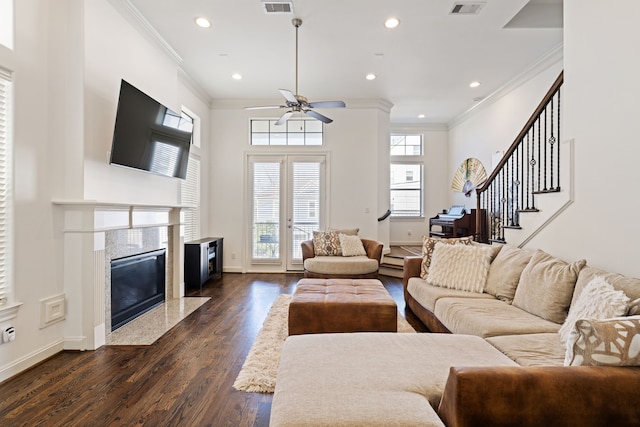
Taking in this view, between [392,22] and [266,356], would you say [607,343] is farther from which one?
[392,22]

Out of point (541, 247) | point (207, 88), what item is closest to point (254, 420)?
point (541, 247)

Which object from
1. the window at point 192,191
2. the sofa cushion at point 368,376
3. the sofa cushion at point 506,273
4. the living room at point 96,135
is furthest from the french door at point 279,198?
the sofa cushion at point 368,376

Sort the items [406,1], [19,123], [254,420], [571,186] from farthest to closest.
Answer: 1. [406,1]
2. [571,186]
3. [19,123]
4. [254,420]

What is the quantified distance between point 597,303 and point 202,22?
4342 mm

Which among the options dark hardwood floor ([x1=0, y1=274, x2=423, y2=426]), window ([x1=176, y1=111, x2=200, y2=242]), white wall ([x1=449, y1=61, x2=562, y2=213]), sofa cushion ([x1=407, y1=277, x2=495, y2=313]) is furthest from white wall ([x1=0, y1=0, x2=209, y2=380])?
white wall ([x1=449, y1=61, x2=562, y2=213])

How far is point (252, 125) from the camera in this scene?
6.29 m

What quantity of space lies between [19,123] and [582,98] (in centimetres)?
431

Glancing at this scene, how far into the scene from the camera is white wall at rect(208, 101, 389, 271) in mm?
6195

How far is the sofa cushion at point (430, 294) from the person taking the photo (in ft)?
9.69

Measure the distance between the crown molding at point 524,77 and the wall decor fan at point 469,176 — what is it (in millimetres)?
1041

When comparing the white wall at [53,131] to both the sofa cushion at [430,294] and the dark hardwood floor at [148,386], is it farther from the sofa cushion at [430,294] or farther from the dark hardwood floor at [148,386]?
the sofa cushion at [430,294]

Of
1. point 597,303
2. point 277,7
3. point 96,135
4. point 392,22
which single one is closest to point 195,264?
point 96,135

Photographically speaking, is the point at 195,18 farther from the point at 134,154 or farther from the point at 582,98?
the point at 582,98

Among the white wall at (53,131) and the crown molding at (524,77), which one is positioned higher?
the crown molding at (524,77)
